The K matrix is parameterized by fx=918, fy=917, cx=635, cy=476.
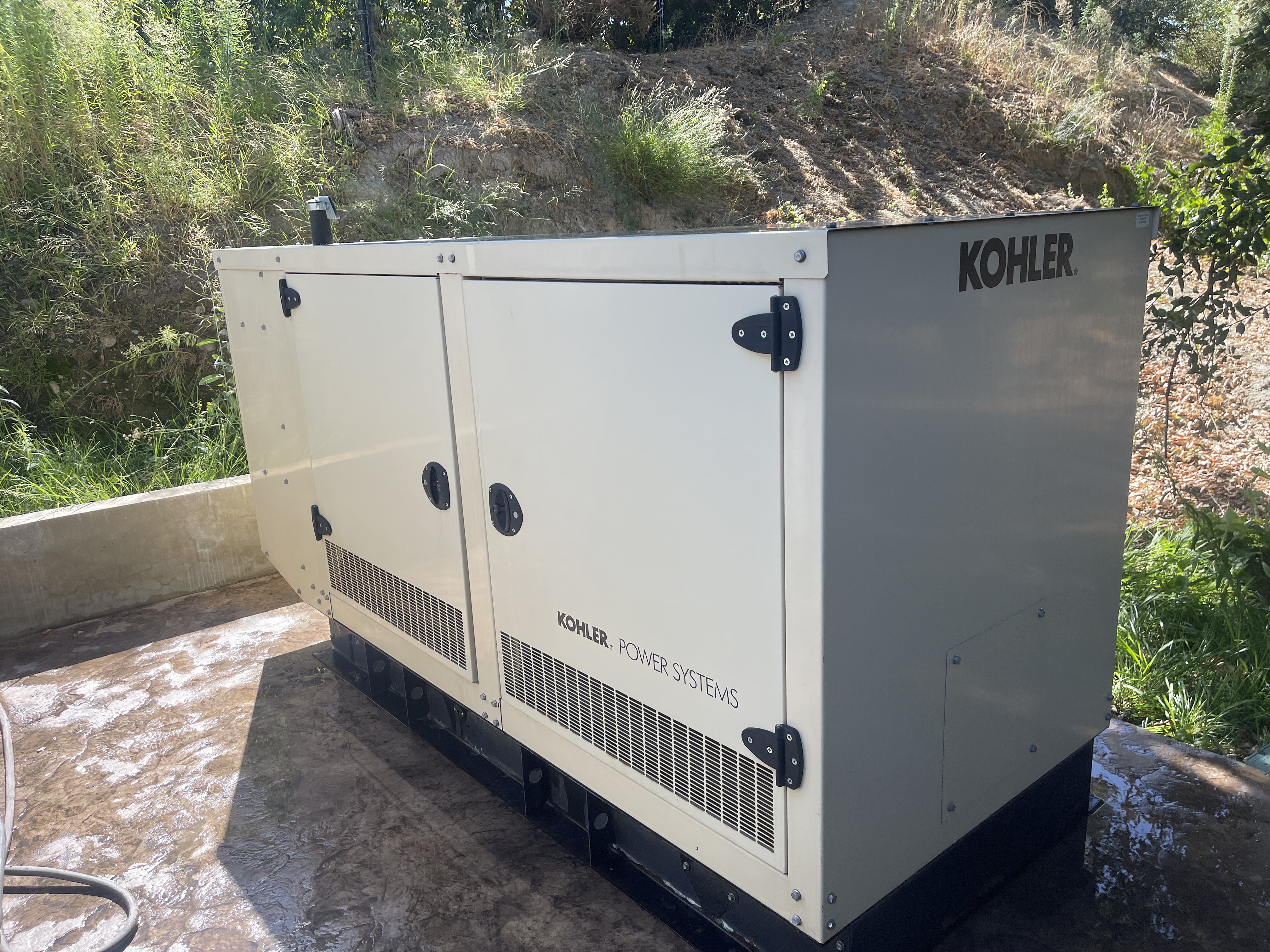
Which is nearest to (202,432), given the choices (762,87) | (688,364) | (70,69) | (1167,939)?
(70,69)

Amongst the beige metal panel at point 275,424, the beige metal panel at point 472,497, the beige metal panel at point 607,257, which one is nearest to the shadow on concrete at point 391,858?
the beige metal panel at point 472,497

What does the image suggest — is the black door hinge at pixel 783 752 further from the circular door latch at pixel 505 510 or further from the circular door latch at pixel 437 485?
the circular door latch at pixel 437 485

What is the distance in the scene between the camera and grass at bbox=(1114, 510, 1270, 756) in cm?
320

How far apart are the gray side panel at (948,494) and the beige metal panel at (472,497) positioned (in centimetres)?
108

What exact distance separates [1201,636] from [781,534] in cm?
293

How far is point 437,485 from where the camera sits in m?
2.51

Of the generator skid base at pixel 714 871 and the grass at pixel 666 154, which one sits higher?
the grass at pixel 666 154

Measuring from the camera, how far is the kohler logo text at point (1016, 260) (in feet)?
5.61

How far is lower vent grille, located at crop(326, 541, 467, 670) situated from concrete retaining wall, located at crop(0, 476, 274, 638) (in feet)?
3.97

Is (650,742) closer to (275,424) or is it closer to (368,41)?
(275,424)

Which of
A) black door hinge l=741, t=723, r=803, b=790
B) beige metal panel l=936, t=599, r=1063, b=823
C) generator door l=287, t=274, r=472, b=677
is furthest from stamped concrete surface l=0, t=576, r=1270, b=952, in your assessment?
black door hinge l=741, t=723, r=803, b=790

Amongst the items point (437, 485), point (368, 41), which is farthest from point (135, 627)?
point (368, 41)

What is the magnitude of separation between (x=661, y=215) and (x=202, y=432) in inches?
174

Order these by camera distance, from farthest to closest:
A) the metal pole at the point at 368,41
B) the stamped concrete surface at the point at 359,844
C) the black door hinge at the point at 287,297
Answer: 1. the metal pole at the point at 368,41
2. the black door hinge at the point at 287,297
3. the stamped concrete surface at the point at 359,844
